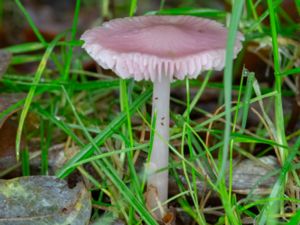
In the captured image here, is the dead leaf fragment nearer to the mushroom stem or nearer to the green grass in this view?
the green grass

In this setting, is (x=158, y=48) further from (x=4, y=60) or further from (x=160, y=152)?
(x=4, y=60)

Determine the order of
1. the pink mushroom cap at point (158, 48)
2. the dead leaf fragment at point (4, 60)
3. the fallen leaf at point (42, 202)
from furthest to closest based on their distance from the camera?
the dead leaf fragment at point (4, 60) < the fallen leaf at point (42, 202) < the pink mushroom cap at point (158, 48)

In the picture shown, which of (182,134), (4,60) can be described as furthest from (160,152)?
(4,60)

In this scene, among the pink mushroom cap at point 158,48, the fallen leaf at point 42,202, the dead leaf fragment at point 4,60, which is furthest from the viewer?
the dead leaf fragment at point 4,60

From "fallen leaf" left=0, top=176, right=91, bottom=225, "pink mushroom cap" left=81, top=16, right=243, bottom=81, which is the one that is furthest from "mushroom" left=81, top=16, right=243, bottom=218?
"fallen leaf" left=0, top=176, right=91, bottom=225

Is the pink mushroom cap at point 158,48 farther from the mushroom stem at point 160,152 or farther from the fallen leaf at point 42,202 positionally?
the fallen leaf at point 42,202

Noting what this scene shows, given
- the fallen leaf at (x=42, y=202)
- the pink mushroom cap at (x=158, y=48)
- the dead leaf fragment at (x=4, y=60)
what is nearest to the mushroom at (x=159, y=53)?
the pink mushroom cap at (x=158, y=48)
